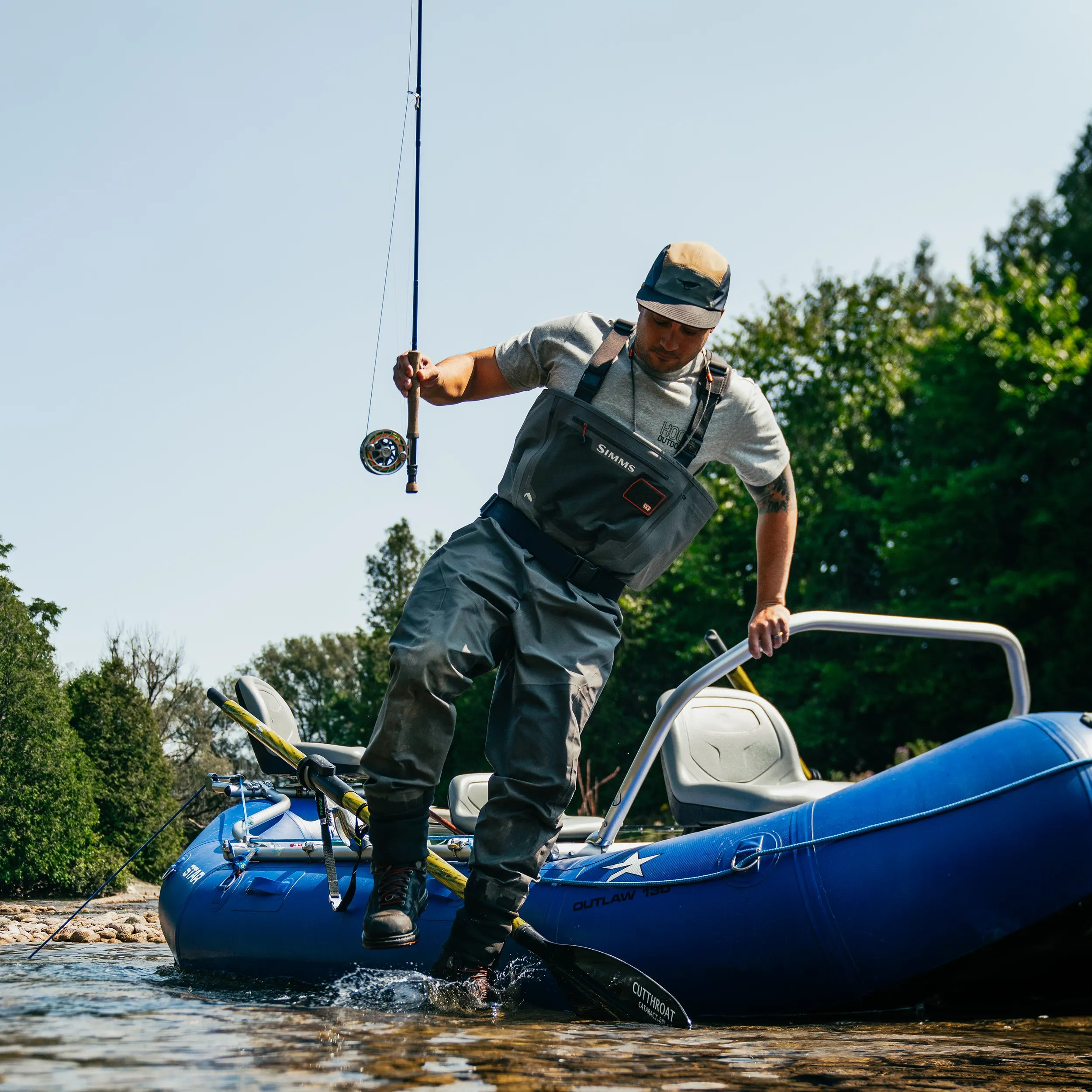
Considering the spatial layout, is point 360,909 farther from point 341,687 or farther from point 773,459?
point 341,687

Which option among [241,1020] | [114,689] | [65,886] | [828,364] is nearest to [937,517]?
[828,364]

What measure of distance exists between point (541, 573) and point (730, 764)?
189 centimetres

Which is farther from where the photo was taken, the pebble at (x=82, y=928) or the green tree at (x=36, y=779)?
the green tree at (x=36, y=779)

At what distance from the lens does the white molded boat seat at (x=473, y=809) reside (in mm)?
5277

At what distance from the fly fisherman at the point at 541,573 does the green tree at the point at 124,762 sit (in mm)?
11631

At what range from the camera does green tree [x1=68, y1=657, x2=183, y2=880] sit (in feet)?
47.9

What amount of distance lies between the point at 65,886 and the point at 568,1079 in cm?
1194

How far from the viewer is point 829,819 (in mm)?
3594

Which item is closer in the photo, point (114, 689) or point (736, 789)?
point (736, 789)

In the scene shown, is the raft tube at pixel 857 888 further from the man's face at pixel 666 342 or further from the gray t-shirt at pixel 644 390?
the man's face at pixel 666 342

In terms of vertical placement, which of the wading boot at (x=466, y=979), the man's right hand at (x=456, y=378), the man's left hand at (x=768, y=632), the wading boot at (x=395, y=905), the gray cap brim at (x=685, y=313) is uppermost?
the gray cap brim at (x=685, y=313)

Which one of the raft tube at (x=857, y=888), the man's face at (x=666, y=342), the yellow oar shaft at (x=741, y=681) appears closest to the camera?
the raft tube at (x=857, y=888)

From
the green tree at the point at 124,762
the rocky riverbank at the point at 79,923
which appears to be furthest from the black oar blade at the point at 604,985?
the green tree at the point at 124,762

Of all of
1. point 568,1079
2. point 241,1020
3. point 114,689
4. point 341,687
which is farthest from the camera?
point 341,687
